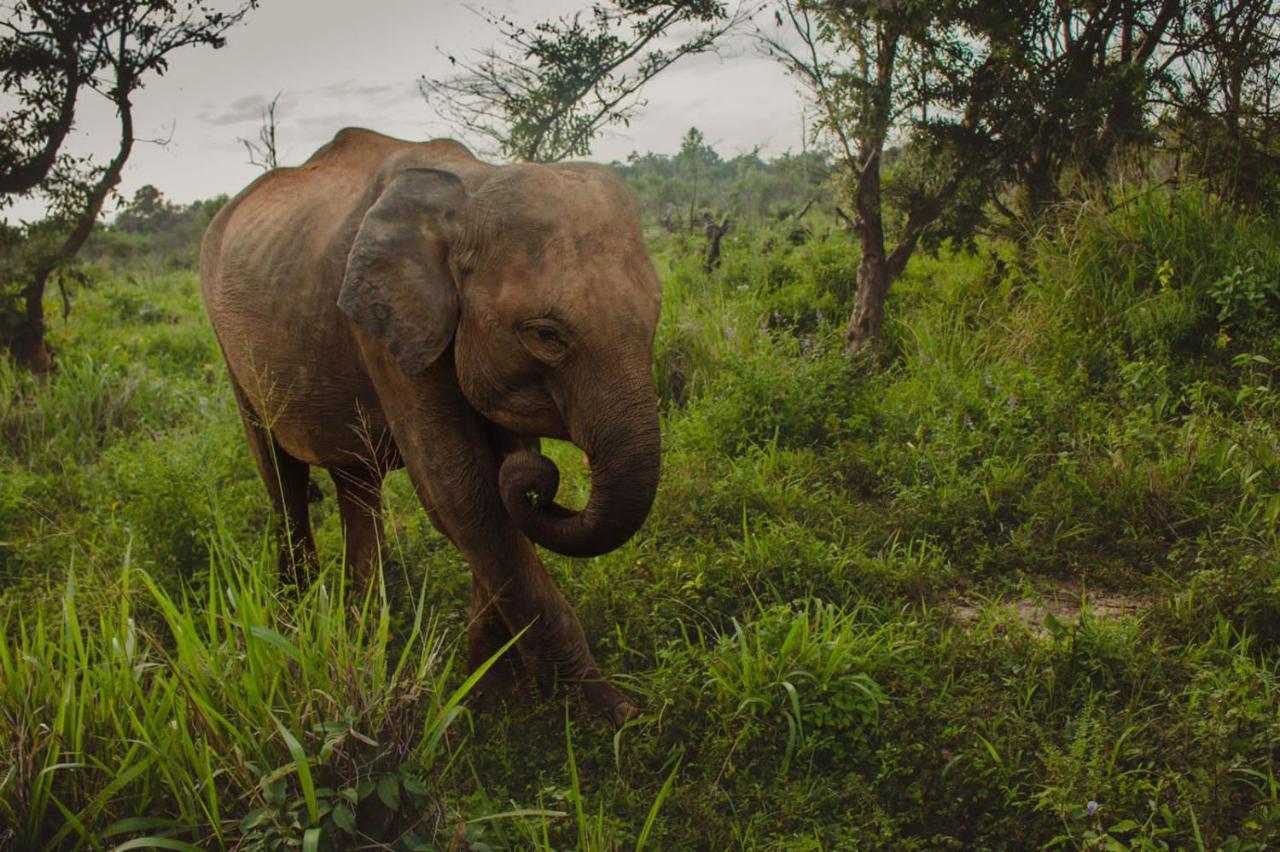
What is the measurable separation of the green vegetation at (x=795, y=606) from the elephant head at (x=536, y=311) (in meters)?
0.61

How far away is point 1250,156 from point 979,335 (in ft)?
7.44

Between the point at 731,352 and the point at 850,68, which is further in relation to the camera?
the point at 850,68

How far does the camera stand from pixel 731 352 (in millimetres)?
6965

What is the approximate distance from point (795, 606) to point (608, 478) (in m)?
1.62

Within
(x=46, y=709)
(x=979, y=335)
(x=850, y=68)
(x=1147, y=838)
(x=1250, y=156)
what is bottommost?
(x=1147, y=838)

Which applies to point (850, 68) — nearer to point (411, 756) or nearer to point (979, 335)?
point (979, 335)

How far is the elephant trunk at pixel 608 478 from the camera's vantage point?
10.9ft

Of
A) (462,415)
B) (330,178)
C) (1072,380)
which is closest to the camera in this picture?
(462,415)

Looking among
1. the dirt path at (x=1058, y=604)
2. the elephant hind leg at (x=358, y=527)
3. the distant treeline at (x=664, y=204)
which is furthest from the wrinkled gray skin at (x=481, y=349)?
the distant treeline at (x=664, y=204)

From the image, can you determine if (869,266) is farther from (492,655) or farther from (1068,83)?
(492,655)

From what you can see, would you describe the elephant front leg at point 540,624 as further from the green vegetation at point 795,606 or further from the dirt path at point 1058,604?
the dirt path at point 1058,604

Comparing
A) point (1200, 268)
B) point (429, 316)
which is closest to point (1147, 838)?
point (429, 316)

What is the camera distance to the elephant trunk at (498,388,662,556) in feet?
10.9

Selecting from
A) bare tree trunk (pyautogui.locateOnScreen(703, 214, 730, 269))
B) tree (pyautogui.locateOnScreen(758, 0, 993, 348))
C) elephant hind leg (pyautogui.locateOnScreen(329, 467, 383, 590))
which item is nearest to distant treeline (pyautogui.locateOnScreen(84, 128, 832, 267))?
bare tree trunk (pyautogui.locateOnScreen(703, 214, 730, 269))
